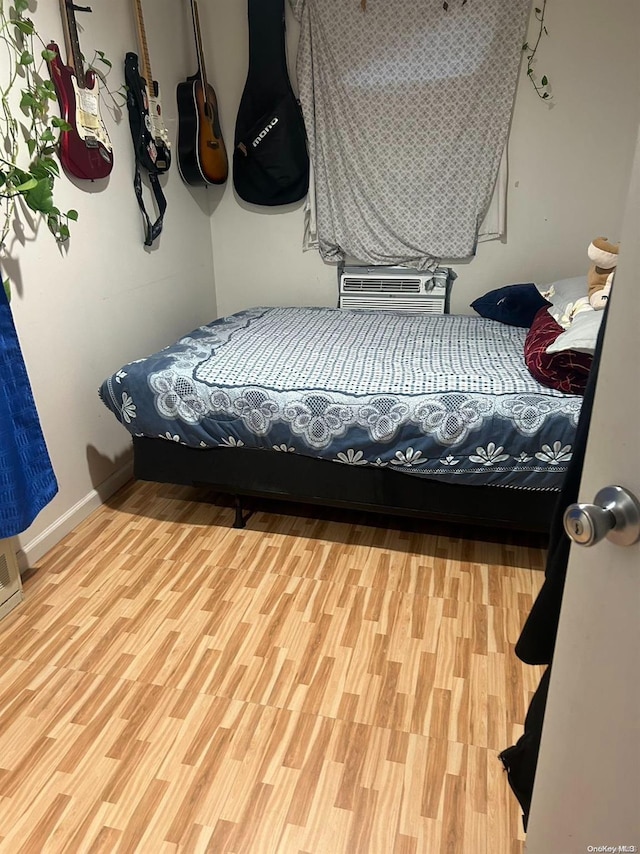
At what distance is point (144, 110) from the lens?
8.86 ft

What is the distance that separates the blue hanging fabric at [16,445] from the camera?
70.1 inches

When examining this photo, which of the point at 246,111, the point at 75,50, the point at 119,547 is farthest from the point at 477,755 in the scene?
the point at 246,111

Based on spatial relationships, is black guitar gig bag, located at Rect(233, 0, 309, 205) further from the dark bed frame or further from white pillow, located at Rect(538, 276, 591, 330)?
the dark bed frame

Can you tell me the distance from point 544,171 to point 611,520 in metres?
3.05

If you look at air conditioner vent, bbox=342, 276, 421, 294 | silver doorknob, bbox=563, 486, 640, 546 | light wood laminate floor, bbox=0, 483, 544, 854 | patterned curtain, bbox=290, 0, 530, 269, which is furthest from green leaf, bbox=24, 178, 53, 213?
silver doorknob, bbox=563, 486, 640, 546

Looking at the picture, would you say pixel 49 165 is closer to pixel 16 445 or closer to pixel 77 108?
pixel 77 108

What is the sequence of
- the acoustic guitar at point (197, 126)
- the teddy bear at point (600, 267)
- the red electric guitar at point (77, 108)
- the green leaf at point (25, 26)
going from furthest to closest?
the acoustic guitar at point (197, 126) < the teddy bear at point (600, 267) < the red electric guitar at point (77, 108) < the green leaf at point (25, 26)

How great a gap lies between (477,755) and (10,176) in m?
2.20

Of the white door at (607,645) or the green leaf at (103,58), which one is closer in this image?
the white door at (607,645)

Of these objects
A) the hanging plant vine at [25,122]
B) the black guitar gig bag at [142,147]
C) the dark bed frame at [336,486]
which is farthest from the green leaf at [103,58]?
the dark bed frame at [336,486]

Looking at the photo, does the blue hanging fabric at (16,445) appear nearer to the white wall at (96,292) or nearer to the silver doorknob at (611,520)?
the white wall at (96,292)

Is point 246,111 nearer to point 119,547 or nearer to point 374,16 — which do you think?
point 374,16

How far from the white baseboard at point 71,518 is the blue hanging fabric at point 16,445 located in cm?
37

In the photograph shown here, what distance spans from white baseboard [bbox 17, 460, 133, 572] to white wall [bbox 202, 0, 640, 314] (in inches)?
61.6
